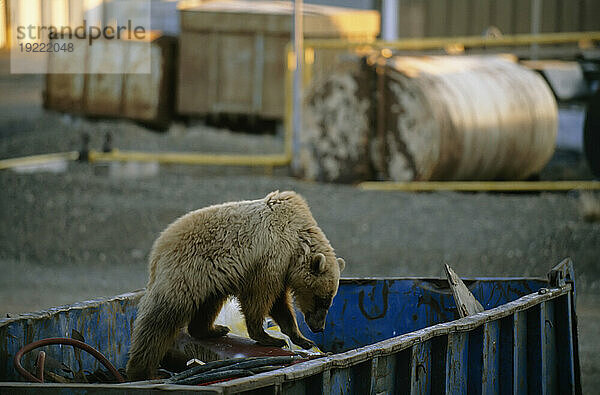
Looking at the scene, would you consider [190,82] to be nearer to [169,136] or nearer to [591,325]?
[169,136]

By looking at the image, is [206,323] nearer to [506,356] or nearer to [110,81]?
[506,356]

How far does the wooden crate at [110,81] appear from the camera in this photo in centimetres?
1695

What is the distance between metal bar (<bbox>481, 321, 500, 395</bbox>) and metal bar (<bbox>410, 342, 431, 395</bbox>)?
0.38 metres

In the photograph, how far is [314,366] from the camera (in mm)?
3215

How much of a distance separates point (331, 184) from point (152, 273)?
887cm

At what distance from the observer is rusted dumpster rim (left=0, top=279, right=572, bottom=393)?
2.90m

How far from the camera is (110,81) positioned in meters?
17.0

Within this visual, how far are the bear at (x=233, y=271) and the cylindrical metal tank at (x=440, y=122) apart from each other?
759 cm

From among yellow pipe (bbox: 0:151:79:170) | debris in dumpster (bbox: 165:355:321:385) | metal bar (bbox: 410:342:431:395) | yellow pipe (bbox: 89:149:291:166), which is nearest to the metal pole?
yellow pipe (bbox: 89:149:291:166)

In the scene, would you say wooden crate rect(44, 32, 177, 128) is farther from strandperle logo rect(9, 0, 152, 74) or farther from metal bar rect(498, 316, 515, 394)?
metal bar rect(498, 316, 515, 394)

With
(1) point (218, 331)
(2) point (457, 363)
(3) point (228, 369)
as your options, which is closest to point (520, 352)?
(2) point (457, 363)

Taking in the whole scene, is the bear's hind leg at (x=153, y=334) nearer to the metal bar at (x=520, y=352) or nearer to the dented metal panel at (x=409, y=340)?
the dented metal panel at (x=409, y=340)

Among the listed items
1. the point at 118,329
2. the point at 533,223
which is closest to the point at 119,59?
the point at 533,223

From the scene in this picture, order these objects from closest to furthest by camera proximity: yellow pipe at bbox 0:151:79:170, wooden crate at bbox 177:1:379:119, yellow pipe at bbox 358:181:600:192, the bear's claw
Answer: the bear's claw
yellow pipe at bbox 358:181:600:192
yellow pipe at bbox 0:151:79:170
wooden crate at bbox 177:1:379:119
